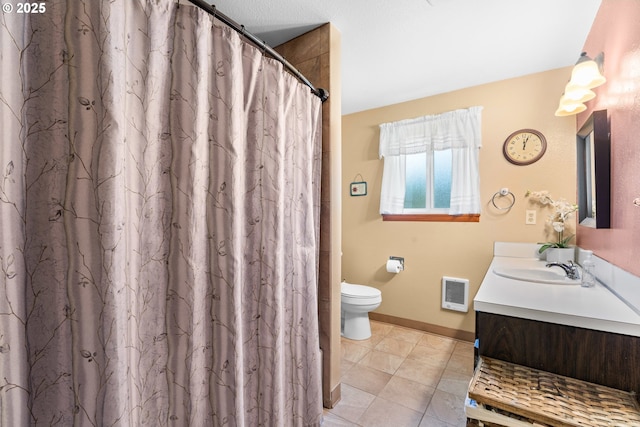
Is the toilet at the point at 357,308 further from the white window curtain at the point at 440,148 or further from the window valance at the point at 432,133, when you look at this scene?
the window valance at the point at 432,133

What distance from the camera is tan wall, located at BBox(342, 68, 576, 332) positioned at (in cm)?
204

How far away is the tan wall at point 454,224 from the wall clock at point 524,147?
0.04m

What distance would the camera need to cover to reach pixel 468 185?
227cm

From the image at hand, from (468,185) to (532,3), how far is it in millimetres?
1257

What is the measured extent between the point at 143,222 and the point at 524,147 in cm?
264

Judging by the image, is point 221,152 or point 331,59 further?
point 331,59

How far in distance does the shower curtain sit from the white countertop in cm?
87

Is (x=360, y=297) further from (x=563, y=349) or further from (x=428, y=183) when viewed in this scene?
(x=563, y=349)

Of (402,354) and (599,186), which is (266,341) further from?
(599,186)

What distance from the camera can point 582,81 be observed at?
1.36 meters

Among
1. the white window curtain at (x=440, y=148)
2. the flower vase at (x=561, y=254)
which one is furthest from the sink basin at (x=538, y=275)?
the white window curtain at (x=440, y=148)

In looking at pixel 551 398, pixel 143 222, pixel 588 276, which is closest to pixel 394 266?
pixel 588 276

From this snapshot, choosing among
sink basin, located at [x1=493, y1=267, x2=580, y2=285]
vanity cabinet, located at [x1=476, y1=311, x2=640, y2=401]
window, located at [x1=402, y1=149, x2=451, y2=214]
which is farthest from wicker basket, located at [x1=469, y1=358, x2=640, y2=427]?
window, located at [x1=402, y1=149, x2=451, y2=214]

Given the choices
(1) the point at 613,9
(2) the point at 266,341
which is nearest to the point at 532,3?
(1) the point at 613,9
